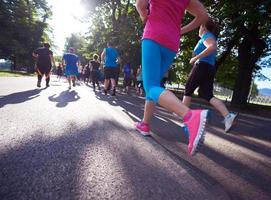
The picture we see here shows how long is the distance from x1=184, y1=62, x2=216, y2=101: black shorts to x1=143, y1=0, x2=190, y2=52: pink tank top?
2.08 metres

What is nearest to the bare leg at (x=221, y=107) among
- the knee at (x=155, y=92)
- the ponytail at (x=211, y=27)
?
the ponytail at (x=211, y=27)

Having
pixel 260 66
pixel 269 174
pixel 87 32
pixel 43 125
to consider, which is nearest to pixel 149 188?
pixel 269 174

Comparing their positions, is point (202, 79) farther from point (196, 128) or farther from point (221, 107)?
point (196, 128)

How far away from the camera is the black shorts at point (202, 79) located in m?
5.09

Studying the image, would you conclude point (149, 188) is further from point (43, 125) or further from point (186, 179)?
point (43, 125)

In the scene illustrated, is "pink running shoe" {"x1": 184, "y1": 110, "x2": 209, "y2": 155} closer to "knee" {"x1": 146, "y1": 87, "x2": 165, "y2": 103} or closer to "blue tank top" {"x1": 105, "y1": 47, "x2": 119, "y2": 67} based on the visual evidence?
"knee" {"x1": 146, "y1": 87, "x2": 165, "y2": 103}

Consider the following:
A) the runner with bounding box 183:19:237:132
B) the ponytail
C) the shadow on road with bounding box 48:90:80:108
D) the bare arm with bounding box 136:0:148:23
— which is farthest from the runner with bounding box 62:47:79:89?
the bare arm with bounding box 136:0:148:23

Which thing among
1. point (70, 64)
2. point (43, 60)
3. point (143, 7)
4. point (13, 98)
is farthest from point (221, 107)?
point (70, 64)

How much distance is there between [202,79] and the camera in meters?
5.16

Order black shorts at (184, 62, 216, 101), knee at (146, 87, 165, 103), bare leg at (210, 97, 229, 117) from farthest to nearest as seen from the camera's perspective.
Result: 1. black shorts at (184, 62, 216, 101)
2. bare leg at (210, 97, 229, 117)
3. knee at (146, 87, 165, 103)

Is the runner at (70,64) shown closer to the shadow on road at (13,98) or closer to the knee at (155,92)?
the shadow on road at (13,98)

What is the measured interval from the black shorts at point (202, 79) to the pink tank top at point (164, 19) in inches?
82.0

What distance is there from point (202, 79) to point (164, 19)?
233 centimetres

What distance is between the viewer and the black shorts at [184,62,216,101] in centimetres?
509
